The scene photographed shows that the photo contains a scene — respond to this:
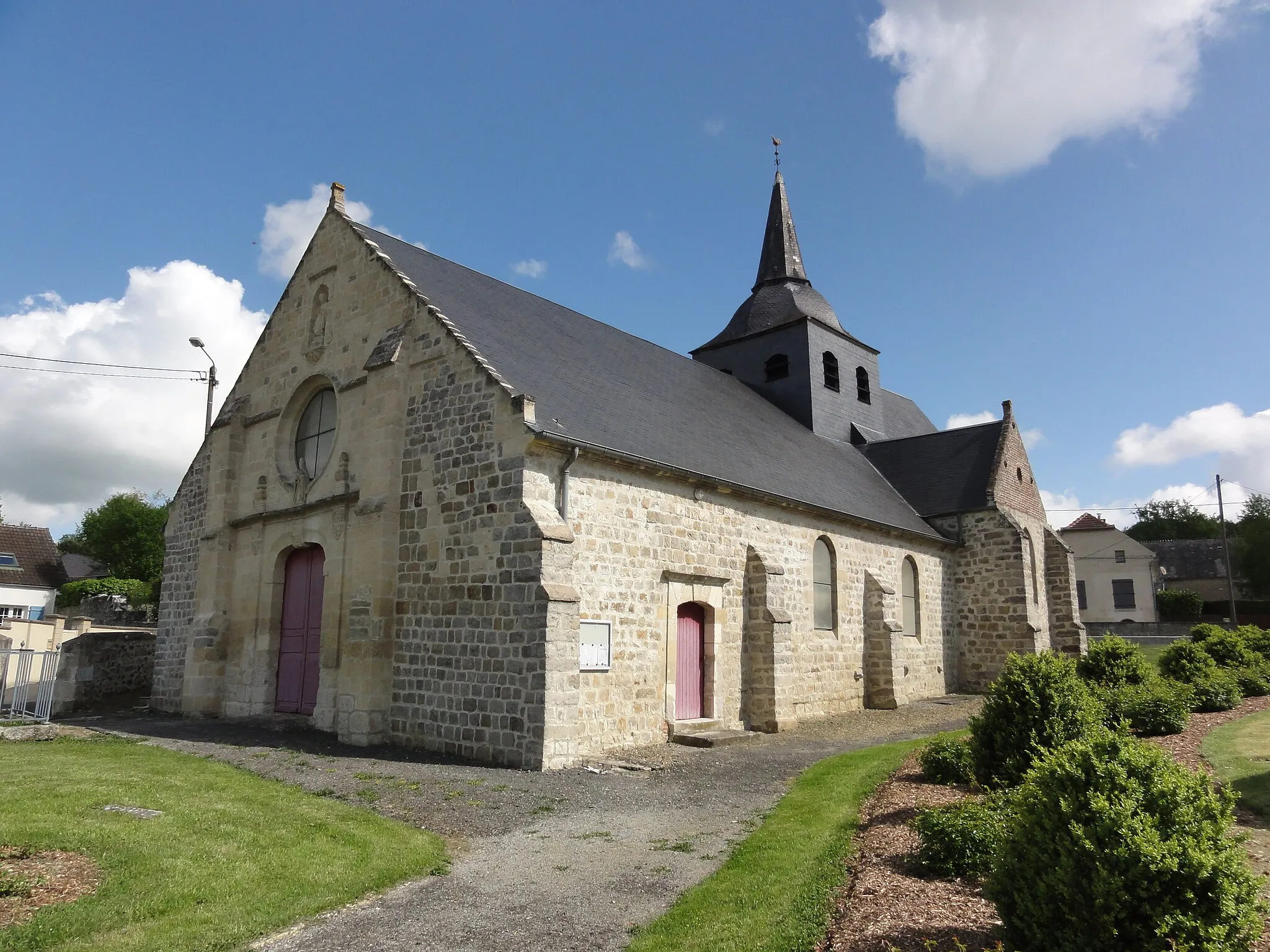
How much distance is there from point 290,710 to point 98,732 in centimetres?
299

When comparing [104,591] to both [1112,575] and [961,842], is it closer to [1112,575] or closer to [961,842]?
[961,842]

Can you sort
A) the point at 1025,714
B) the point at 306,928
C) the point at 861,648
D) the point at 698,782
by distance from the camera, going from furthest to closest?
the point at 861,648, the point at 698,782, the point at 1025,714, the point at 306,928

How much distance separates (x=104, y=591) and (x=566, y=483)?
3796cm

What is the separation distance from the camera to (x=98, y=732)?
13.7 metres

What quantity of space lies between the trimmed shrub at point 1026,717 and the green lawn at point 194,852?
5.61 meters

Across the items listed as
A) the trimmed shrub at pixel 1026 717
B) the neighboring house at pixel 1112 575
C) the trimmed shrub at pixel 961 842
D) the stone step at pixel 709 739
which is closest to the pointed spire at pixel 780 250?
the stone step at pixel 709 739

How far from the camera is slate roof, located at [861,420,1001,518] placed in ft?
75.8

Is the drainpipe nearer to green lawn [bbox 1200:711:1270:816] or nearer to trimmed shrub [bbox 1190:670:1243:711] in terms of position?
green lawn [bbox 1200:711:1270:816]

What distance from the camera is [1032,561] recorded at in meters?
22.9

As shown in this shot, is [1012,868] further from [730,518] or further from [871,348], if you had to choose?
[871,348]

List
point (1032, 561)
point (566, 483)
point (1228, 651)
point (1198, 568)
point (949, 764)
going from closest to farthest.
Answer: point (949, 764) → point (566, 483) → point (1228, 651) → point (1032, 561) → point (1198, 568)

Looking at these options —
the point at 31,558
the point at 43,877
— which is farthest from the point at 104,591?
the point at 43,877

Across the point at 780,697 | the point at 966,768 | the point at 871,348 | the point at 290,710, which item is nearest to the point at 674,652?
the point at 780,697

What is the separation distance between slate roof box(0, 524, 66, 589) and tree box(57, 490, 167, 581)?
3.77m
